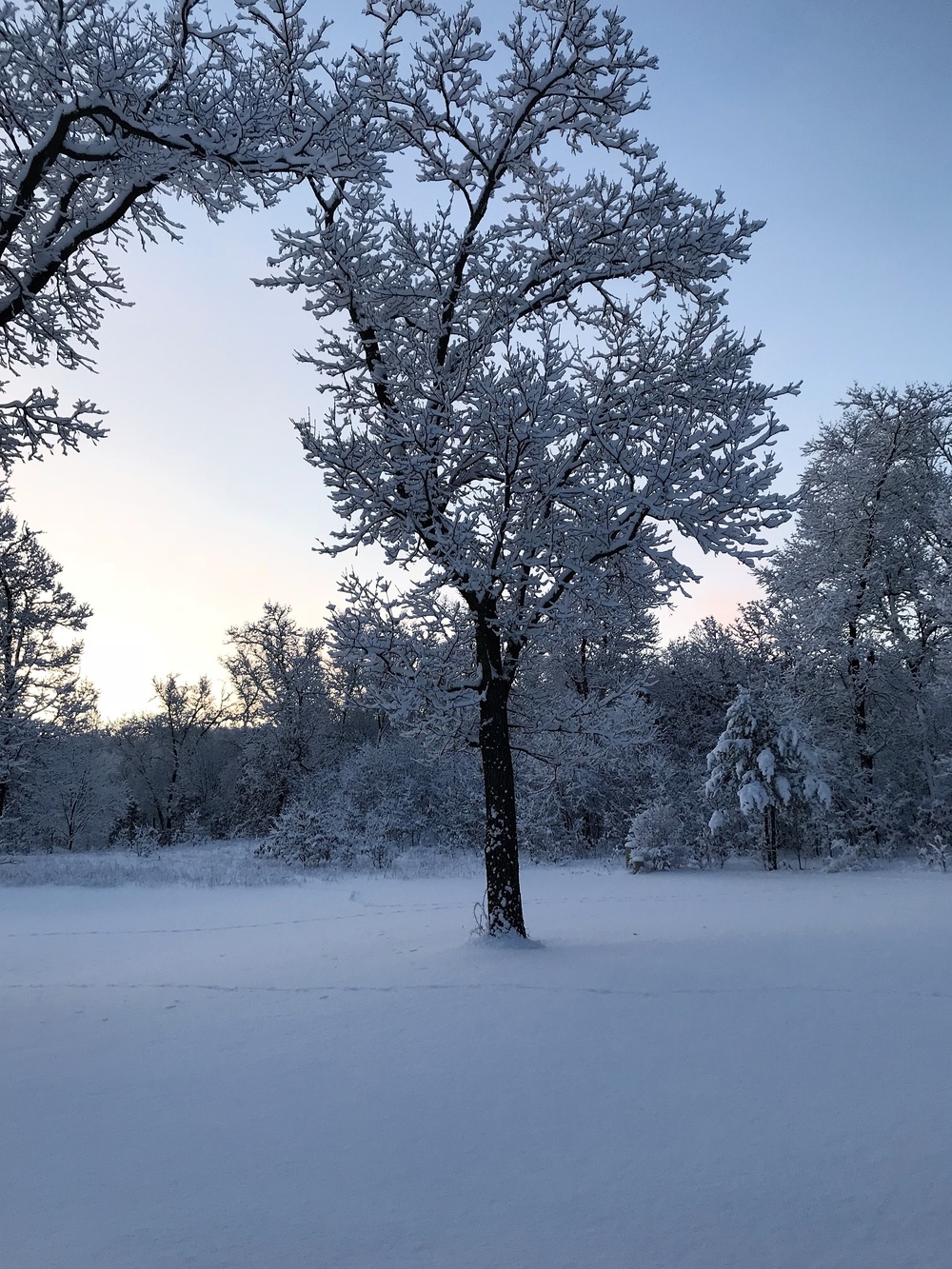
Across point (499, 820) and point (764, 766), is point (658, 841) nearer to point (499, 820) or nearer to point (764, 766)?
point (764, 766)

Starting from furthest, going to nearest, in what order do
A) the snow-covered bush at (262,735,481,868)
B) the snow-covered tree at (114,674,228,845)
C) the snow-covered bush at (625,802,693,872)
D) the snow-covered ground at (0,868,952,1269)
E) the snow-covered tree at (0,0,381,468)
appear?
the snow-covered tree at (114,674,228,845)
the snow-covered bush at (262,735,481,868)
the snow-covered bush at (625,802,693,872)
the snow-covered tree at (0,0,381,468)
the snow-covered ground at (0,868,952,1269)

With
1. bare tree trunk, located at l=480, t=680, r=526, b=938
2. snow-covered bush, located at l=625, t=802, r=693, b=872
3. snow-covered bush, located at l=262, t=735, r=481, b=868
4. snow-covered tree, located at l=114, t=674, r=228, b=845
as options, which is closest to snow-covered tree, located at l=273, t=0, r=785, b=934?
bare tree trunk, located at l=480, t=680, r=526, b=938

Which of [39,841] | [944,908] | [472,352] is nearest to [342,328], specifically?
[472,352]

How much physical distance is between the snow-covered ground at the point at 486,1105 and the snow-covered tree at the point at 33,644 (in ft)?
53.3

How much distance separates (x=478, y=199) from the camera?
9945 mm

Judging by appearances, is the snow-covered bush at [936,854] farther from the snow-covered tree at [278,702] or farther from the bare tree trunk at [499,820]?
the snow-covered tree at [278,702]

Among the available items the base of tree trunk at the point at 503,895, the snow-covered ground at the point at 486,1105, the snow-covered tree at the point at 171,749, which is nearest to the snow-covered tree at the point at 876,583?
the snow-covered ground at the point at 486,1105

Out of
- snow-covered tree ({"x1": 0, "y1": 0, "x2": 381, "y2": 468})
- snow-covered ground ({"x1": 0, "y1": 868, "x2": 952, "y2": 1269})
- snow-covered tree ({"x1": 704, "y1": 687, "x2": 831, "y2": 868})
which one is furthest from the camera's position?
snow-covered tree ({"x1": 704, "y1": 687, "x2": 831, "y2": 868})

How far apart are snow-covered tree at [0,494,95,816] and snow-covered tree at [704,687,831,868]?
63.8 feet

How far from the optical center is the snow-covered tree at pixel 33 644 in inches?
888

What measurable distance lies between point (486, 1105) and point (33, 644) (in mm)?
24080

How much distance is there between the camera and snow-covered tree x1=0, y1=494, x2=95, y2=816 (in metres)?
22.5

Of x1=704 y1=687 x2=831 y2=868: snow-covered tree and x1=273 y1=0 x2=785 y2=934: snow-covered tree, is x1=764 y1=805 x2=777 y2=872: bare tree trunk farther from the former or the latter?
x1=273 y1=0 x2=785 y2=934: snow-covered tree

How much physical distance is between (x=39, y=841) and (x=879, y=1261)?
3962 cm
